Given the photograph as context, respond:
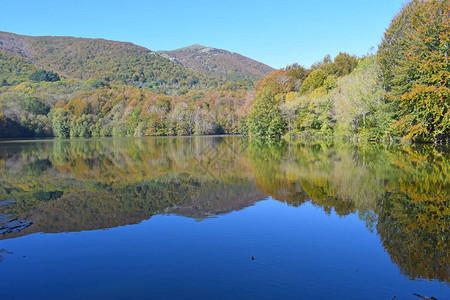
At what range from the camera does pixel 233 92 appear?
9381 centimetres

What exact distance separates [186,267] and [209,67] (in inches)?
7362

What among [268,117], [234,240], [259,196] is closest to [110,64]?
[268,117]

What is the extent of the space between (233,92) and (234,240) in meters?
89.4

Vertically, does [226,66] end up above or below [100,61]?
above

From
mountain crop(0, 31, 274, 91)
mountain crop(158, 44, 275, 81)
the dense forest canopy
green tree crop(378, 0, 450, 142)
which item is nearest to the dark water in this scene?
green tree crop(378, 0, 450, 142)

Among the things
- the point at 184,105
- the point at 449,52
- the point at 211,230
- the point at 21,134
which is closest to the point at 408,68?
the point at 449,52

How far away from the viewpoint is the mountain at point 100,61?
453 feet

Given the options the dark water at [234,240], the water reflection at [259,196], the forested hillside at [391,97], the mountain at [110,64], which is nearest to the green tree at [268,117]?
the forested hillside at [391,97]

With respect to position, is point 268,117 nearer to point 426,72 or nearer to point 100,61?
point 426,72

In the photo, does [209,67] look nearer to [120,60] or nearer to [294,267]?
[120,60]

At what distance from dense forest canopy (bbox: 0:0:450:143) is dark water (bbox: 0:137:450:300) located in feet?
45.9

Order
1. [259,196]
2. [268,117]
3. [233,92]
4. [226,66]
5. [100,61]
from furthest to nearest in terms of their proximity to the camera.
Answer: [226,66] → [100,61] → [233,92] → [268,117] → [259,196]

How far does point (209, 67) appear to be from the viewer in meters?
185

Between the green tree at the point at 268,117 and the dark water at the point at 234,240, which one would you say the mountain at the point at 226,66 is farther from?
the dark water at the point at 234,240
